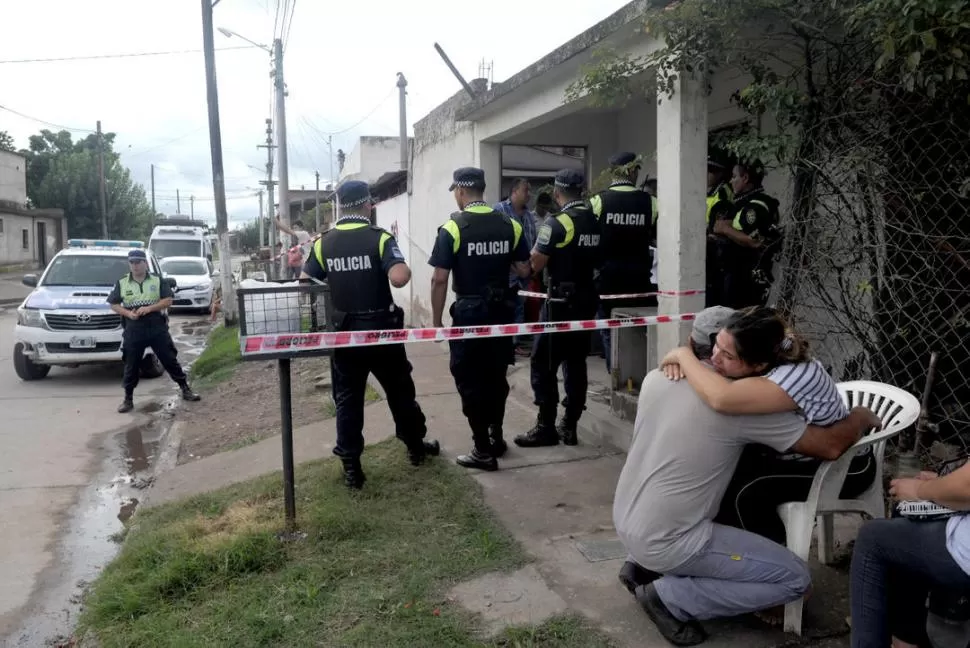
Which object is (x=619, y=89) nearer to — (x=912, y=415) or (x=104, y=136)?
(x=912, y=415)

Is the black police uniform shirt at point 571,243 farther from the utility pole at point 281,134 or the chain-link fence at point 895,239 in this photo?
the utility pole at point 281,134

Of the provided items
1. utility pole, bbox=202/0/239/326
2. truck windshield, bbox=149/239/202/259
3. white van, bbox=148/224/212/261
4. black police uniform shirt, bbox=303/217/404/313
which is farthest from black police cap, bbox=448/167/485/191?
truck windshield, bbox=149/239/202/259

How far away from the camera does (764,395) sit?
255cm

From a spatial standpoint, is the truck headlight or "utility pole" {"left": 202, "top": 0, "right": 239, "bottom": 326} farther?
"utility pole" {"left": 202, "top": 0, "right": 239, "bottom": 326}

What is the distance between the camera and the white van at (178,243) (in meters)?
19.7

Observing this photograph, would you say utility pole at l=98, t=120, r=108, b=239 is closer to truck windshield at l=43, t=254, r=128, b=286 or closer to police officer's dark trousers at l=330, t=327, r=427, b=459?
truck windshield at l=43, t=254, r=128, b=286

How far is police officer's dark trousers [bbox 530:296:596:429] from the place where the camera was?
4965 millimetres

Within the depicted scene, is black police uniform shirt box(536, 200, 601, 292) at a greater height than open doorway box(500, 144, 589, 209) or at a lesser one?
lesser

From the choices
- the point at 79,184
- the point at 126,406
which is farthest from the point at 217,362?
the point at 79,184

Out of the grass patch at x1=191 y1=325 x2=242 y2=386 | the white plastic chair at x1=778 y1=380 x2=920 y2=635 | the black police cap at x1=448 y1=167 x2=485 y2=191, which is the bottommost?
the grass patch at x1=191 y1=325 x2=242 y2=386

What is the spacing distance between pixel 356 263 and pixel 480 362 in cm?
99

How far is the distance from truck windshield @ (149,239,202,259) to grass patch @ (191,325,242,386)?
8.14 metres

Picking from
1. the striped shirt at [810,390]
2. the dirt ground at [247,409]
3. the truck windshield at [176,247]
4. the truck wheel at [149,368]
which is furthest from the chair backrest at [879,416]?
the truck windshield at [176,247]

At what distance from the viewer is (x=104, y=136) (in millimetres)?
45281
